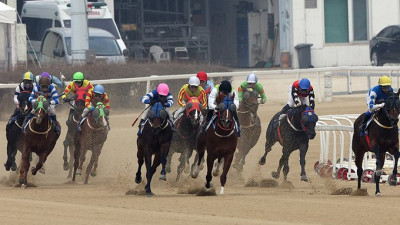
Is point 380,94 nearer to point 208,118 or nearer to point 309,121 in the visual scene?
point 309,121

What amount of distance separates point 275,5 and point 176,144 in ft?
100

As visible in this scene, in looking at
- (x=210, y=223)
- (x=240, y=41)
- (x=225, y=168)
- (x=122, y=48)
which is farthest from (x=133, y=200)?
(x=240, y=41)

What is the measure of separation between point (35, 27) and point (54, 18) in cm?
205

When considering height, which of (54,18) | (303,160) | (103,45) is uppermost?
(54,18)

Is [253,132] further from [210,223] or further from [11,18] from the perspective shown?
[11,18]

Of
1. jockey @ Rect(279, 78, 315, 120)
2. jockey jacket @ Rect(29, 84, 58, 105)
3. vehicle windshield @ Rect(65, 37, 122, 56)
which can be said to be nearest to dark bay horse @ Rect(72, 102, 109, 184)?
jockey jacket @ Rect(29, 84, 58, 105)

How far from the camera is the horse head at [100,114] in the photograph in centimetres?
1948

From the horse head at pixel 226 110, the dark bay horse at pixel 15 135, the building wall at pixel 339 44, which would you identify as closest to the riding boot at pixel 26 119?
the dark bay horse at pixel 15 135

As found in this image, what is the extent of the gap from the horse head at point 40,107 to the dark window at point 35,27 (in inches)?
869

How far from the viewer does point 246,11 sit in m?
50.4

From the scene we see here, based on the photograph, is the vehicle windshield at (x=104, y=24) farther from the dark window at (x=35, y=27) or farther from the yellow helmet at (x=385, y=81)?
the yellow helmet at (x=385, y=81)

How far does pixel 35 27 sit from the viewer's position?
134 ft

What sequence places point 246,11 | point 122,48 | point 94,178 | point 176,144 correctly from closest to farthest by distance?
point 176,144, point 94,178, point 122,48, point 246,11

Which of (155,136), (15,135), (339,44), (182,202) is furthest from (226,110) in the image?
(339,44)
